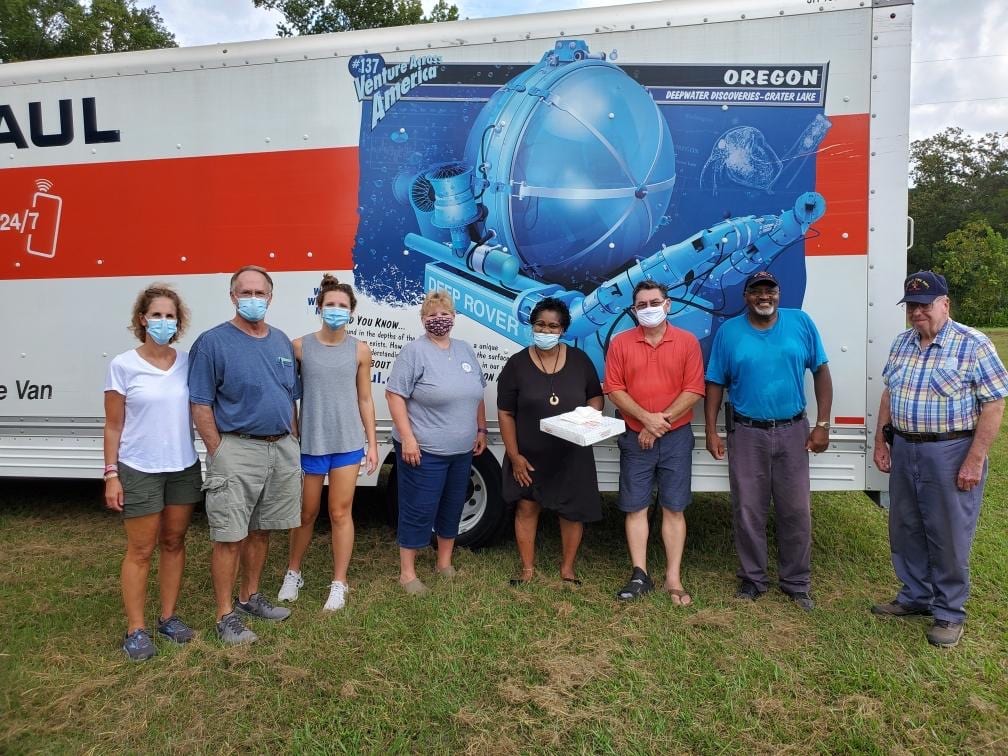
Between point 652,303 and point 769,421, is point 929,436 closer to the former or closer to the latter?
point 769,421

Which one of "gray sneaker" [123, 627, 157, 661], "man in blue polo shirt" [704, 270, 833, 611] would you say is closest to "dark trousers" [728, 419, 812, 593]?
"man in blue polo shirt" [704, 270, 833, 611]

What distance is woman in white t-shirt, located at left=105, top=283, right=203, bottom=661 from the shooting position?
9.26 feet

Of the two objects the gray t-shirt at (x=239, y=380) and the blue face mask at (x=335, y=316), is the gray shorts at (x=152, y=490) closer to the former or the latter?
the gray t-shirt at (x=239, y=380)

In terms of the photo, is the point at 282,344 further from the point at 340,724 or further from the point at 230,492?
the point at 340,724

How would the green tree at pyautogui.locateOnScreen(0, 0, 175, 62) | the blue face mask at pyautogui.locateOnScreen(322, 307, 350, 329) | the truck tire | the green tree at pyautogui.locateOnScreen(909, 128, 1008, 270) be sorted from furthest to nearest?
the green tree at pyautogui.locateOnScreen(909, 128, 1008, 270) < the green tree at pyautogui.locateOnScreen(0, 0, 175, 62) < the truck tire < the blue face mask at pyautogui.locateOnScreen(322, 307, 350, 329)

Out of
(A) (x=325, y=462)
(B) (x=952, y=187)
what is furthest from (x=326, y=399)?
(B) (x=952, y=187)

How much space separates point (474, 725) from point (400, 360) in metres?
1.76

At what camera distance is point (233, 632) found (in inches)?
121

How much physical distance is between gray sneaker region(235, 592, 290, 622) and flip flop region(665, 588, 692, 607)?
202 cm

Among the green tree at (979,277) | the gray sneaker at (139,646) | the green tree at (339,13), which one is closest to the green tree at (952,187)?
the green tree at (979,277)

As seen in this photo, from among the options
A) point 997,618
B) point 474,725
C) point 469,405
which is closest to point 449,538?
point 469,405

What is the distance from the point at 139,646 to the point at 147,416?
3.48 ft

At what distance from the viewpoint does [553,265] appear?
12.1 feet

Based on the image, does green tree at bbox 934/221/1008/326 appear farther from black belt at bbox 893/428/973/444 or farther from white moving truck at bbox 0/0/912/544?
black belt at bbox 893/428/973/444
